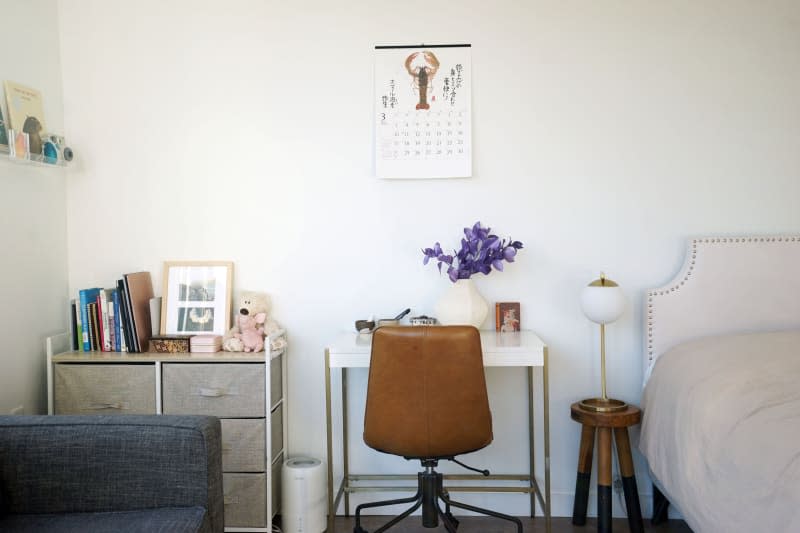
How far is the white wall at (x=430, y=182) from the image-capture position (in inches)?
114

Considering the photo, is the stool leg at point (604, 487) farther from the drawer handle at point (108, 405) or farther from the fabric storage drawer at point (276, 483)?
the drawer handle at point (108, 405)

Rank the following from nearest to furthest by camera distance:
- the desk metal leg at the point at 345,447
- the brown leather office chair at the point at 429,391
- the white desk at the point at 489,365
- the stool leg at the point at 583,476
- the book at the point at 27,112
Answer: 1. the brown leather office chair at the point at 429,391
2. the white desk at the point at 489,365
3. the book at the point at 27,112
4. the stool leg at the point at 583,476
5. the desk metal leg at the point at 345,447

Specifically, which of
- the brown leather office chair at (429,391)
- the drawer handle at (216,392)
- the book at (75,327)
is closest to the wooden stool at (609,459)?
the brown leather office chair at (429,391)

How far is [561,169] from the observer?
2926 millimetres

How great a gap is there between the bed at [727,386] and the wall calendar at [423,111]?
39.8 inches

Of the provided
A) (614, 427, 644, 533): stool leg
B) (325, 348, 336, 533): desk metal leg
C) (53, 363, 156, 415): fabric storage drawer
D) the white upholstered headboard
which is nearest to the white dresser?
(53, 363, 156, 415): fabric storage drawer

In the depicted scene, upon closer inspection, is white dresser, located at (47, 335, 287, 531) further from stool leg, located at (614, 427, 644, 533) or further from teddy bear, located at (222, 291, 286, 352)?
stool leg, located at (614, 427, 644, 533)

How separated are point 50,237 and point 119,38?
891 mm

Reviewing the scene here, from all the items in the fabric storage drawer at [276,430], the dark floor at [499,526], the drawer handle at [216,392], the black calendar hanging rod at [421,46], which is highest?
the black calendar hanging rod at [421,46]

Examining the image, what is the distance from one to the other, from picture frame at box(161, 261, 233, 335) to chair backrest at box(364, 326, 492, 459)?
2.89ft

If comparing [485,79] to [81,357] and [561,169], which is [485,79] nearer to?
[561,169]

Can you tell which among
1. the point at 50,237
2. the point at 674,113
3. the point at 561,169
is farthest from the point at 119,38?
the point at 674,113

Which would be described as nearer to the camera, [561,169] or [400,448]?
[400,448]

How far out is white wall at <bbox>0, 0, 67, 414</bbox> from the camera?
2.63 m
